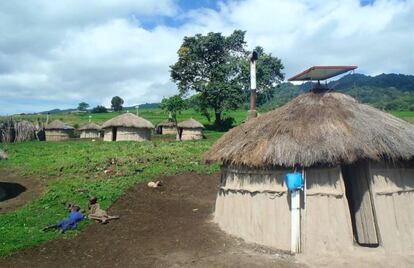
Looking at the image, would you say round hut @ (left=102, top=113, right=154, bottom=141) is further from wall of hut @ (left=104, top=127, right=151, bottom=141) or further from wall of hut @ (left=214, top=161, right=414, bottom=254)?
wall of hut @ (left=214, top=161, right=414, bottom=254)

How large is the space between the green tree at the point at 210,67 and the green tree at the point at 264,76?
3.04ft

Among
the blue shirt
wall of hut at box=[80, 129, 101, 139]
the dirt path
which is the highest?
wall of hut at box=[80, 129, 101, 139]

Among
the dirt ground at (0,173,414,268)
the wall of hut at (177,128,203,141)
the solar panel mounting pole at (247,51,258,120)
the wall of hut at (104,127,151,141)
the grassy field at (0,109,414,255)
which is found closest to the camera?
the dirt ground at (0,173,414,268)

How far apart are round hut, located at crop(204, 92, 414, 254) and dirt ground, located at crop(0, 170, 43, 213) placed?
8.38 meters

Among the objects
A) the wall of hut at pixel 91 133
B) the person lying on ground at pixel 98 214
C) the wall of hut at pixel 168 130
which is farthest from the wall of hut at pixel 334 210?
the wall of hut at pixel 91 133

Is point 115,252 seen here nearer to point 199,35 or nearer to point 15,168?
point 15,168

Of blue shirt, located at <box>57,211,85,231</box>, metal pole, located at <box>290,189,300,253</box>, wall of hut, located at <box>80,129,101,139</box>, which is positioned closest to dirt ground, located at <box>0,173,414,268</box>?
metal pole, located at <box>290,189,300,253</box>

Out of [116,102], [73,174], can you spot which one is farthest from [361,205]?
[116,102]

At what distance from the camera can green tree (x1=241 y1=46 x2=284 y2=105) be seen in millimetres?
44656

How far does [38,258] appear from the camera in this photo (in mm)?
8828

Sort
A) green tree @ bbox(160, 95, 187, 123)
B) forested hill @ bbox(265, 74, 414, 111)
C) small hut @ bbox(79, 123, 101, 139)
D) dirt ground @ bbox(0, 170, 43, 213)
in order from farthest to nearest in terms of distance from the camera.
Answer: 1. forested hill @ bbox(265, 74, 414, 111)
2. green tree @ bbox(160, 95, 187, 123)
3. small hut @ bbox(79, 123, 101, 139)
4. dirt ground @ bbox(0, 170, 43, 213)

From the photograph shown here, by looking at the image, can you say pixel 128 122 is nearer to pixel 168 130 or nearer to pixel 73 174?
pixel 168 130

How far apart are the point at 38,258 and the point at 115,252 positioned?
1.64 meters

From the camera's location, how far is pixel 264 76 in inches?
1784
